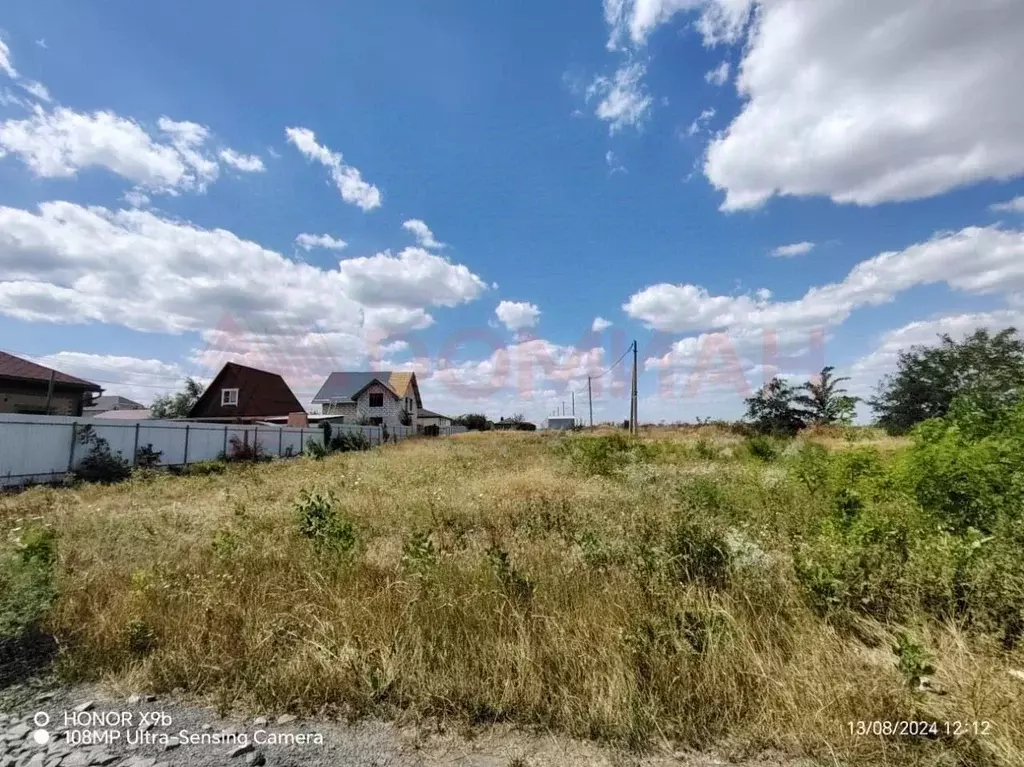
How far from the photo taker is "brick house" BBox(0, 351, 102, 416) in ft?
59.7

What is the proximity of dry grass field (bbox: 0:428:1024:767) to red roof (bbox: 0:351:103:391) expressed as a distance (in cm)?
1974

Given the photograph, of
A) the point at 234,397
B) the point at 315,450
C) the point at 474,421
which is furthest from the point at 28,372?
the point at 474,421

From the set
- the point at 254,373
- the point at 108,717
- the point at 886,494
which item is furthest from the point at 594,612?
the point at 254,373

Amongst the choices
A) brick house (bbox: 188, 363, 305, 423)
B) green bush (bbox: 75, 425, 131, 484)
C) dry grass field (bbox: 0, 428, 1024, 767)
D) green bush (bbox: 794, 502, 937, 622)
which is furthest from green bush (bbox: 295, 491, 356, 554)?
brick house (bbox: 188, 363, 305, 423)

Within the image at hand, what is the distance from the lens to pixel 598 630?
283cm

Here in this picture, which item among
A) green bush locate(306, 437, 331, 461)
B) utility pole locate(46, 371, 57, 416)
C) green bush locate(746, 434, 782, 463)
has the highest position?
utility pole locate(46, 371, 57, 416)

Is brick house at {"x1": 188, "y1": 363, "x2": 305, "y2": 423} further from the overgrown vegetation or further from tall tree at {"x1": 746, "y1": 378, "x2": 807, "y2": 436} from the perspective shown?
tall tree at {"x1": 746, "y1": 378, "x2": 807, "y2": 436}

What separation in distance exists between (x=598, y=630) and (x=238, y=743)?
188 cm

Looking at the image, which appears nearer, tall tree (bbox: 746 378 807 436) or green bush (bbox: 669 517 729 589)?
green bush (bbox: 669 517 729 589)

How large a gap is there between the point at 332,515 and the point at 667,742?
3880 millimetres

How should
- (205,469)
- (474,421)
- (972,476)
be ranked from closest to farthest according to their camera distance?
(972,476), (205,469), (474,421)

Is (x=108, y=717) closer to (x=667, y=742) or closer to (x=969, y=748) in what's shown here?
(x=667, y=742)

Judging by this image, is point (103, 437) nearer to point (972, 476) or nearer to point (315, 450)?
point (315, 450)

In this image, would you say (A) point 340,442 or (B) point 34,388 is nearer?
(B) point 34,388
